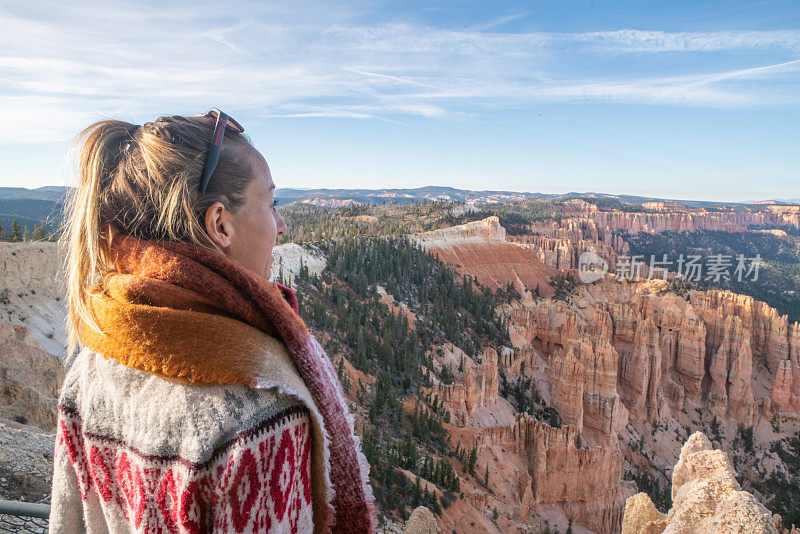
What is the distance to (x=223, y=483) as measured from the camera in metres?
1.00

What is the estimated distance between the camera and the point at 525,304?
39781mm

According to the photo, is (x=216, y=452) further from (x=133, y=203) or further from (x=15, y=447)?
(x=15, y=447)

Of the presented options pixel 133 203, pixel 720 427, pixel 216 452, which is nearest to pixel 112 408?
pixel 216 452

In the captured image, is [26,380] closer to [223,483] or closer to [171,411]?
[171,411]

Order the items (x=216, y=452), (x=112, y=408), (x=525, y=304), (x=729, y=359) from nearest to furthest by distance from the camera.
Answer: (x=216, y=452)
(x=112, y=408)
(x=729, y=359)
(x=525, y=304)

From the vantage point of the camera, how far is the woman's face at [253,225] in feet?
4.35

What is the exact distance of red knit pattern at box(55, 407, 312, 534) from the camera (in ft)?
3.33

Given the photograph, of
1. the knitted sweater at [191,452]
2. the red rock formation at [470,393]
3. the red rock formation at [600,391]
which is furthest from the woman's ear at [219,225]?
the red rock formation at [600,391]

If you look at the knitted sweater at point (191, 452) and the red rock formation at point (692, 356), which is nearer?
the knitted sweater at point (191, 452)

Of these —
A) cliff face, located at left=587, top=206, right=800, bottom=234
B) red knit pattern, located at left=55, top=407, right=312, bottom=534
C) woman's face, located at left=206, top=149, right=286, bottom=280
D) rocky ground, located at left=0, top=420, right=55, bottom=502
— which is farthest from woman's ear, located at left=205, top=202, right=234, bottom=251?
cliff face, located at left=587, top=206, right=800, bottom=234

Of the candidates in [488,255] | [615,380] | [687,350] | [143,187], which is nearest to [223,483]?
[143,187]

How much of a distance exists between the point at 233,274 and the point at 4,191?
121 metres

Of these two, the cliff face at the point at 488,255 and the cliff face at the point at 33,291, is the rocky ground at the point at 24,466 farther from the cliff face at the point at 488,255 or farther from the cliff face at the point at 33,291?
the cliff face at the point at 488,255

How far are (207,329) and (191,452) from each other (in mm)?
264
